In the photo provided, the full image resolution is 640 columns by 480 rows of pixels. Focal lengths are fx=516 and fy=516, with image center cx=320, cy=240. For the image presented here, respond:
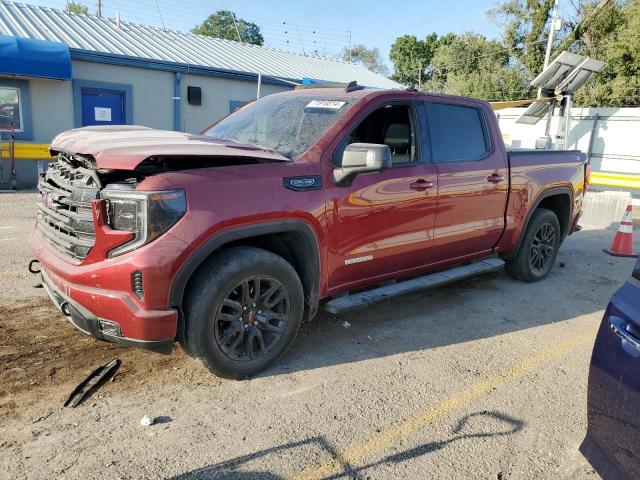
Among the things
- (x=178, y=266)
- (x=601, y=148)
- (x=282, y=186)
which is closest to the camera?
(x=178, y=266)

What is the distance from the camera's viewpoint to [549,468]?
2783 mm

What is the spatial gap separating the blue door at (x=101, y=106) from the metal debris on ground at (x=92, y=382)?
1148 cm

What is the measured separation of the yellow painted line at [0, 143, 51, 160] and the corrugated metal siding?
2.69m

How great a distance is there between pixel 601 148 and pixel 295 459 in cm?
1647

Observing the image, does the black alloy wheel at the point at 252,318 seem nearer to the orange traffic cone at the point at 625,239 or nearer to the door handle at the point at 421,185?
the door handle at the point at 421,185

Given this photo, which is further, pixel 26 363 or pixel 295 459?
pixel 26 363

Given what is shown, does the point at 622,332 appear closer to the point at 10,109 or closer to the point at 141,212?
the point at 141,212

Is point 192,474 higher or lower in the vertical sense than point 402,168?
lower

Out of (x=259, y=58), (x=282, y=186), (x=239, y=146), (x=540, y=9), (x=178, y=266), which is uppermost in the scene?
(x=540, y=9)

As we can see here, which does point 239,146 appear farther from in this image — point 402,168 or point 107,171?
point 402,168

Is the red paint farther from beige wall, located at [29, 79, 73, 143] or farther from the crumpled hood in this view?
beige wall, located at [29, 79, 73, 143]

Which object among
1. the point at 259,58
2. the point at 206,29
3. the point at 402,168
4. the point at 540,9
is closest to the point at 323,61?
the point at 259,58

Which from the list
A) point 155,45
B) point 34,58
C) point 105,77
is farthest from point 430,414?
point 155,45

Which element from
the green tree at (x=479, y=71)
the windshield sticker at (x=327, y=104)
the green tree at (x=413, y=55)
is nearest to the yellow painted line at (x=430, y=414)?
the windshield sticker at (x=327, y=104)
